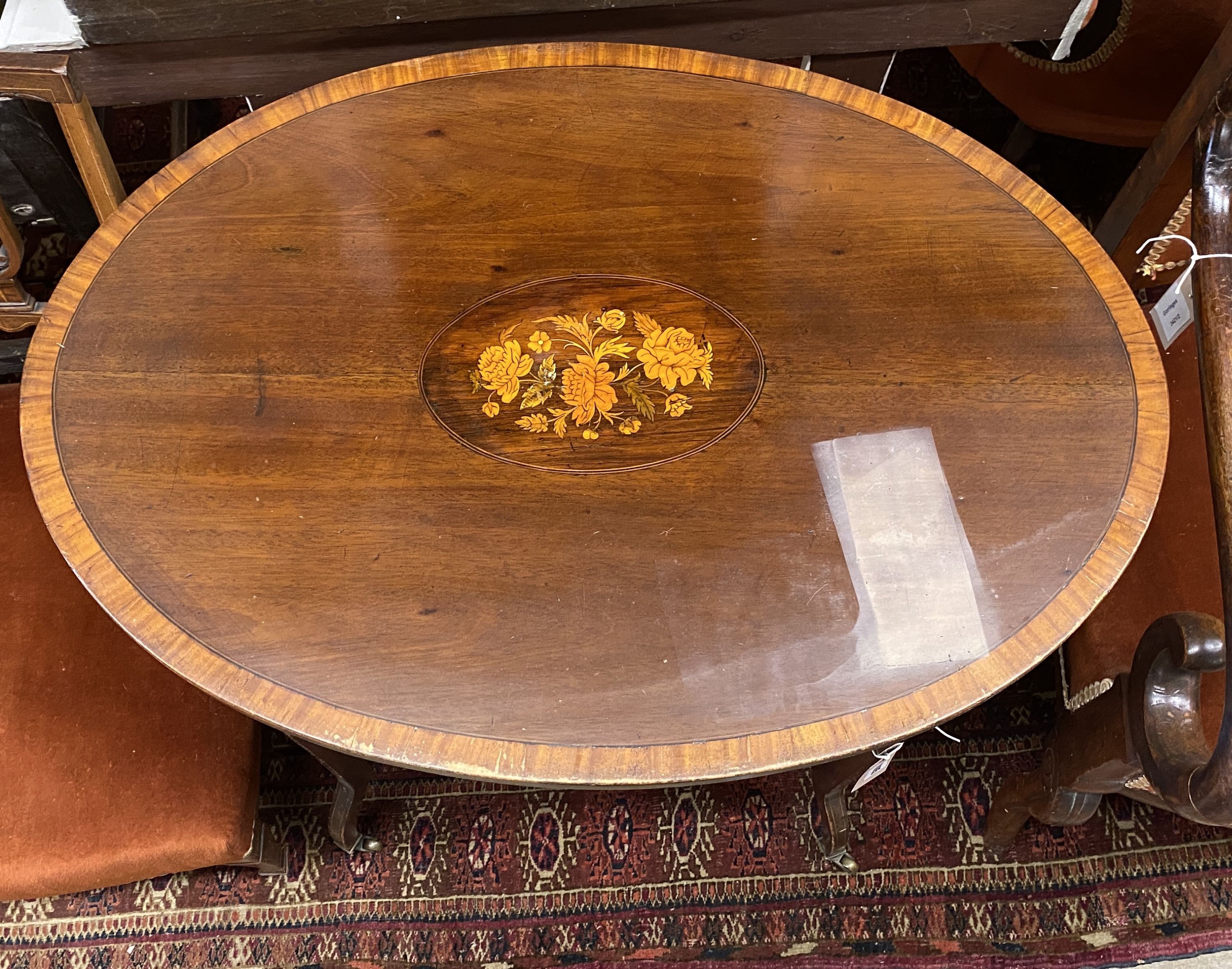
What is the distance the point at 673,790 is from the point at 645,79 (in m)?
0.93

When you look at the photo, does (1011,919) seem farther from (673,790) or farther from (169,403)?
(169,403)

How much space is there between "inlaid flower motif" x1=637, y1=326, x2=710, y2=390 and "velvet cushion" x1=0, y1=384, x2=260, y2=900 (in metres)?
0.55

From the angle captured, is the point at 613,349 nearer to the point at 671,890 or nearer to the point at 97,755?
the point at 97,755

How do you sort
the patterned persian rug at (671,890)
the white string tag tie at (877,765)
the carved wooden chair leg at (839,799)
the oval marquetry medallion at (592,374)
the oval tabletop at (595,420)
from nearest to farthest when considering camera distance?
the oval tabletop at (595,420) < the oval marquetry medallion at (592,374) < the white string tag tie at (877,765) < the carved wooden chair leg at (839,799) < the patterned persian rug at (671,890)

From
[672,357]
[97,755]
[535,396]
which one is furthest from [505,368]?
[97,755]

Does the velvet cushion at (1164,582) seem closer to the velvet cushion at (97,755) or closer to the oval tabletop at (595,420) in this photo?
the oval tabletop at (595,420)

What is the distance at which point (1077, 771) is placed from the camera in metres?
0.99

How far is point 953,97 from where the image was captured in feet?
6.89

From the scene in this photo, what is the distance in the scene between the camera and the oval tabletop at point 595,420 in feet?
2.48

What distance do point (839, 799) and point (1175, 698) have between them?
1.65 feet

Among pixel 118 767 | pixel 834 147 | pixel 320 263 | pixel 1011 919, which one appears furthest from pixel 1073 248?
pixel 118 767

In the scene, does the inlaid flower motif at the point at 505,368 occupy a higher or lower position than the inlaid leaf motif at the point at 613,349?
lower

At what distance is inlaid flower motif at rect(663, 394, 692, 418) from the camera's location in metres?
0.91

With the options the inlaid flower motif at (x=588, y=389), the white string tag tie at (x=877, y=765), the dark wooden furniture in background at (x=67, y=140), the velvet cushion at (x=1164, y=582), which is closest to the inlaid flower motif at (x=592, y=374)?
the inlaid flower motif at (x=588, y=389)
